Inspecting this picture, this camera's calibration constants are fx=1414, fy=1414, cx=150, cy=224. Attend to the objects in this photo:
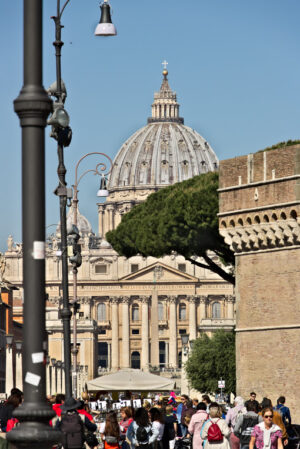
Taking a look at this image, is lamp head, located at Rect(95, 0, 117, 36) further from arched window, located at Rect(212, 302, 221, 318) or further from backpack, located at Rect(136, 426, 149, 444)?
arched window, located at Rect(212, 302, 221, 318)

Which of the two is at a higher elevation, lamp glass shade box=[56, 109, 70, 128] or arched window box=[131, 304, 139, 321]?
lamp glass shade box=[56, 109, 70, 128]

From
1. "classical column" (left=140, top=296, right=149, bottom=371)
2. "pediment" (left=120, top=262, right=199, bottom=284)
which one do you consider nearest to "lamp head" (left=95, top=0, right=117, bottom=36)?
"pediment" (left=120, top=262, right=199, bottom=284)

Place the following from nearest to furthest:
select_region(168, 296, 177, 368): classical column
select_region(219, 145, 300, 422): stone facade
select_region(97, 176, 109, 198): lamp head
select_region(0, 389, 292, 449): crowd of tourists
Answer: select_region(0, 389, 292, 449): crowd of tourists, select_region(219, 145, 300, 422): stone facade, select_region(97, 176, 109, 198): lamp head, select_region(168, 296, 177, 368): classical column

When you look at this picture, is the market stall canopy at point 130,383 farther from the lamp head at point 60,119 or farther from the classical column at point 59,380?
the classical column at point 59,380

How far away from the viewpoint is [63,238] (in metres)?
23.2

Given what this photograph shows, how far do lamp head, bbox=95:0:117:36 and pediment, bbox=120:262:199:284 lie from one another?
160 meters

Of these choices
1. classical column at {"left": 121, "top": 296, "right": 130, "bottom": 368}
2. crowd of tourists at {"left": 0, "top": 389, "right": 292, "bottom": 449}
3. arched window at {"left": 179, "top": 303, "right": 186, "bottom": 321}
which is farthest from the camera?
arched window at {"left": 179, "top": 303, "right": 186, "bottom": 321}

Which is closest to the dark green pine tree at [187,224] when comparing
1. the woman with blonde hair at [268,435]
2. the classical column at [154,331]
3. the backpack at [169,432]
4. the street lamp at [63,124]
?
the street lamp at [63,124]

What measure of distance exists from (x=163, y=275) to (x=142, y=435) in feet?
543

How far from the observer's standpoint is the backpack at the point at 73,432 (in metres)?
17.2

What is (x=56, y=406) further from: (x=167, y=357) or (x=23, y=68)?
(x=167, y=357)

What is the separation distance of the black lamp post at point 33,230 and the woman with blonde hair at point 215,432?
8.46 metres

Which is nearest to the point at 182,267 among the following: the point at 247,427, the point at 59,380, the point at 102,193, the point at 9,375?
the point at 59,380

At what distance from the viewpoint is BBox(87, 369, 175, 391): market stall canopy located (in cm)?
3406
